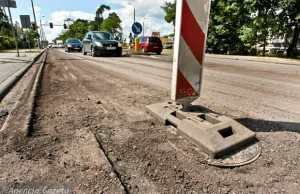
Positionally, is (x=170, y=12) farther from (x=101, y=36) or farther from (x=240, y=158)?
(x=240, y=158)

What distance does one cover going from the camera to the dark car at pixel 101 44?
13.9 meters

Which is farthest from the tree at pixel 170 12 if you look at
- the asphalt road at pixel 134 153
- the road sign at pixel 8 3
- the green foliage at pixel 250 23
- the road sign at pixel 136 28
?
the asphalt road at pixel 134 153

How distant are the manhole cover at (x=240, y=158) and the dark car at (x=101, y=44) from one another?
13264 mm

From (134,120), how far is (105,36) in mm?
13547

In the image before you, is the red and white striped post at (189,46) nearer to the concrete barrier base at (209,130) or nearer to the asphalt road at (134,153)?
the concrete barrier base at (209,130)

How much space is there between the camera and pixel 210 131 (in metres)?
1.99

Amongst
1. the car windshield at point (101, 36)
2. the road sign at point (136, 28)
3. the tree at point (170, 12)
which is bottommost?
the car windshield at point (101, 36)

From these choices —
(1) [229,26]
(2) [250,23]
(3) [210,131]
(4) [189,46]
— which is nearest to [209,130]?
(3) [210,131]

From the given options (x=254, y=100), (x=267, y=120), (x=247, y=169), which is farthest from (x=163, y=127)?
(x=254, y=100)

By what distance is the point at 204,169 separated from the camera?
1657 millimetres

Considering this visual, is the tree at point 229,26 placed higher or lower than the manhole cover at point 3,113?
higher

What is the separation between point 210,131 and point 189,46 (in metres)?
0.98

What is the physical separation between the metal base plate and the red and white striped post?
0.75 ft

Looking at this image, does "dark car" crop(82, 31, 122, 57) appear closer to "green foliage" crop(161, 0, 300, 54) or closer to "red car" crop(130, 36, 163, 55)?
"red car" crop(130, 36, 163, 55)
